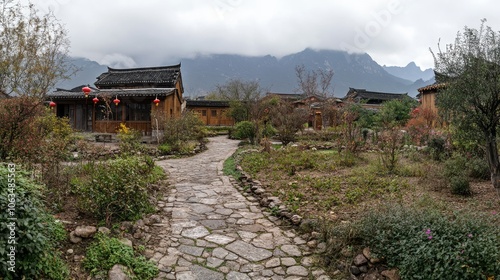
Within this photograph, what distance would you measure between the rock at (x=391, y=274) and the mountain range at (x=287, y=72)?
144ft

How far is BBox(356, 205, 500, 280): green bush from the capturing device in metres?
2.71

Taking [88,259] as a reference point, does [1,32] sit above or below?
above

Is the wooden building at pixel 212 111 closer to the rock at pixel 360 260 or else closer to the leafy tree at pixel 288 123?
the leafy tree at pixel 288 123

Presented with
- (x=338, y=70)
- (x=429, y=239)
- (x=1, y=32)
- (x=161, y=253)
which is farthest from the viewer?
(x=338, y=70)

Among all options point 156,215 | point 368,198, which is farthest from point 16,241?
point 368,198

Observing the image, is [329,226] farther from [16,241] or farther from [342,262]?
[16,241]

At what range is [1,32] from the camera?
28.7 ft

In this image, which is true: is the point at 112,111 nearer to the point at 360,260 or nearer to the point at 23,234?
the point at 23,234

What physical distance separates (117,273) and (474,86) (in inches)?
247

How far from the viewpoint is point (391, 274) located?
3.20m

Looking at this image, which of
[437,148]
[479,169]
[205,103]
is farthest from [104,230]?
[205,103]

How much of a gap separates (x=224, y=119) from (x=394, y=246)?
28092 millimetres

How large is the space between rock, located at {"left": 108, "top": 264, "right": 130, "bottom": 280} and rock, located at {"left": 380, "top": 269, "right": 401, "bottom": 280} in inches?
107

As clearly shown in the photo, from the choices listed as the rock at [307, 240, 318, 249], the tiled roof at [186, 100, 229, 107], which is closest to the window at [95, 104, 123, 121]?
the tiled roof at [186, 100, 229, 107]
